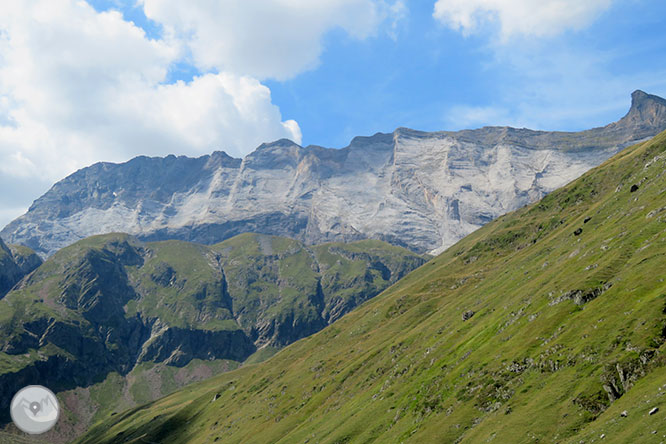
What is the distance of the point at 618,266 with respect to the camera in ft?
311

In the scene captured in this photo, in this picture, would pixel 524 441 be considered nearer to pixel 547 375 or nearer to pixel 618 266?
pixel 547 375

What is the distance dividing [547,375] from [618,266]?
109ft

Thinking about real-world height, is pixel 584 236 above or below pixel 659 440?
above

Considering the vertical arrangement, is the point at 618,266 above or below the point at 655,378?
A: above

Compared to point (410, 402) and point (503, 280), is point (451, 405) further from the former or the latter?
point (503, 280)

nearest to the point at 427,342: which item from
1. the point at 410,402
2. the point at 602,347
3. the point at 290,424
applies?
the point at 410,402

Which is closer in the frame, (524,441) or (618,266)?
(524,441)

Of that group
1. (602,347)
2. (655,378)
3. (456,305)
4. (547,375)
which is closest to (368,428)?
(547,375)

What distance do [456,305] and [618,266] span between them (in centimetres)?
8082

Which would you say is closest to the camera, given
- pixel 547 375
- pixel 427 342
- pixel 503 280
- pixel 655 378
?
pixel 655 378

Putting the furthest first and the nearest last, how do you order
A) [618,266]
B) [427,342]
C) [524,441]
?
[427,342], [618,266], [524,441]

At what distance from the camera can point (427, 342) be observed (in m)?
146

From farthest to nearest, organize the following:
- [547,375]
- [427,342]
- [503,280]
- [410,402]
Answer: [503,280]
[427,342]
[410,402]
[547,375]

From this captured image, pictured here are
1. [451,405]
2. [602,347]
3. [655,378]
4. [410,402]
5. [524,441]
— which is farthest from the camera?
[410,402]
